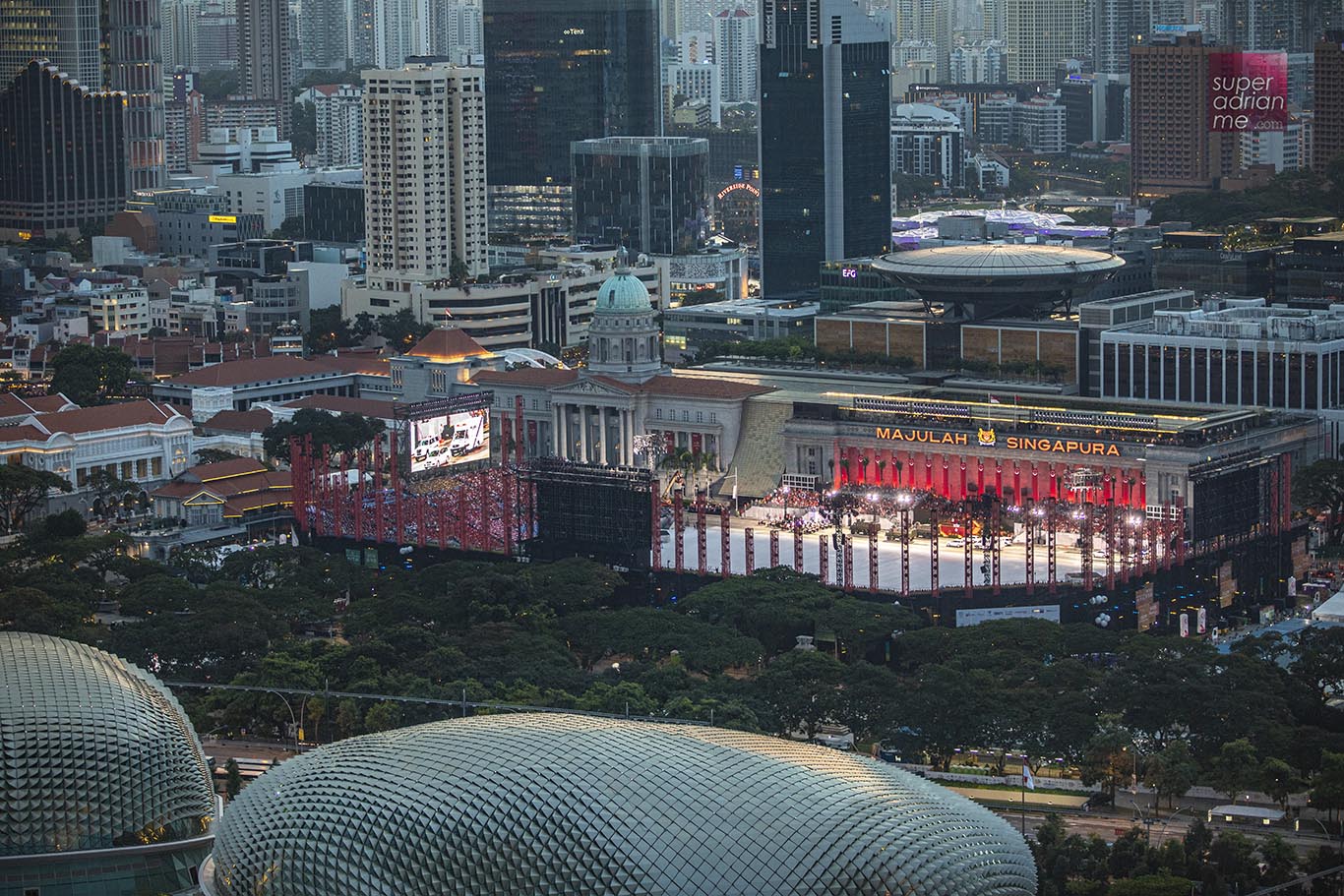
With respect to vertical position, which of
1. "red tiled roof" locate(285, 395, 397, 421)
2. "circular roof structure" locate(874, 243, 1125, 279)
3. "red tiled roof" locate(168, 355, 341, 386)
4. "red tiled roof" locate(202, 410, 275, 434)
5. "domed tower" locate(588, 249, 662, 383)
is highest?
"circular roof structure" locate(874, 243, 1125, 279)

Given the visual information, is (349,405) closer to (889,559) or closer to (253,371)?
(253,371)

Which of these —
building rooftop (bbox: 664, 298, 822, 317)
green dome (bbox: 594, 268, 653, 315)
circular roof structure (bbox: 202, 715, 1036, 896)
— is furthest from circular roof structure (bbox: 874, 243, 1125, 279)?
circular roof structure (bbox: 202, 715, 1036, 896)

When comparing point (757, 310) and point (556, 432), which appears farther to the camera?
point (757, 310)

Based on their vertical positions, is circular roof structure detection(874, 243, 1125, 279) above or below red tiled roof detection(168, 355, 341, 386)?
above

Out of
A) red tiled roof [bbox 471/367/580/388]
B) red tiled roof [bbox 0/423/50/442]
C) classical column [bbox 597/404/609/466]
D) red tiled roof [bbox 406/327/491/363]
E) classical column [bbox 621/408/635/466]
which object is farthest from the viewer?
red tiled roof [bbox 406/327/491/363]

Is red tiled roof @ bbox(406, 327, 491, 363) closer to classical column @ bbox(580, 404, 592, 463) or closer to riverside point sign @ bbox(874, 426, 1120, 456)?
classical column @ bbox(580, 404, 592, 463)

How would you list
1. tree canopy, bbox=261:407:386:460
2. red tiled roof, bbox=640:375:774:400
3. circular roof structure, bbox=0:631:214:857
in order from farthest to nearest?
tree canopy, bbox=261:407:386:460 → red tiled roof, bbox=640:375:774:400 → circular roof structure, bbox=0:631:214:857

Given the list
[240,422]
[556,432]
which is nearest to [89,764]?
[556,432]

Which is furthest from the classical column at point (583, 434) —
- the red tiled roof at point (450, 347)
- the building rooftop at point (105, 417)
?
the building rooftop at point (105, 417)
